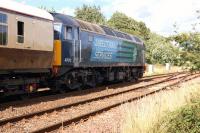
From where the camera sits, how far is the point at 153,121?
33.3 feet

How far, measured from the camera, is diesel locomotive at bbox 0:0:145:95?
15328mm

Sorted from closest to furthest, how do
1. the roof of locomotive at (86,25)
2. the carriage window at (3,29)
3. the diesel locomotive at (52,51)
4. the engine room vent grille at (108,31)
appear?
1. the carriage window at (3,29)
2. the diesel locomotive at (52,51)
3. the roof of locomotive at (86,25)
4. the engine room vent grille at (108,31)

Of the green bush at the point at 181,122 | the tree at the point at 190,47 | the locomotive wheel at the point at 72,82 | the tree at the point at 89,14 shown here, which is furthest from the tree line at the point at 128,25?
the green bush at the point at 181,122

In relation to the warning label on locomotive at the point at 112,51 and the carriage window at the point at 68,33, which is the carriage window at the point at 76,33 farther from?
the warning label on locomotive at the point at 112,51

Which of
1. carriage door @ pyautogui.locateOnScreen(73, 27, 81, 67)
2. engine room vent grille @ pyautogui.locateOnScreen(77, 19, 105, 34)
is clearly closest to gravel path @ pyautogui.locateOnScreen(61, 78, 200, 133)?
carriage door @ pyautogui.locateOnScreen(73, 27, 81, 67)

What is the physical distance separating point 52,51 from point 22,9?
2.82 metres

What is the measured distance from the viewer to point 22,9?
15.9m

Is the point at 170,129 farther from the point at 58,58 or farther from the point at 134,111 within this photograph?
the point at 58,58

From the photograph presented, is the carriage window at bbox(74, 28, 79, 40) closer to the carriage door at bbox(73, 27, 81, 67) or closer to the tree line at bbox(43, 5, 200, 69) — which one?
the carriage door at bbox(73, 27, 81, 67)

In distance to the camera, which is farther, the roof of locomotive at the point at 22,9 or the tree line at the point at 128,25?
the tree line at the point at 128,25

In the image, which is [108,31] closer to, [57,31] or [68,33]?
[68,33]

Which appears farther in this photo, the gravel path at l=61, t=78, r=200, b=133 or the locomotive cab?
the locomotive cab

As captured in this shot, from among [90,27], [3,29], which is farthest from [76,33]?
[3,29]

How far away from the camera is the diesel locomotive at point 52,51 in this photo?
50.3ft
